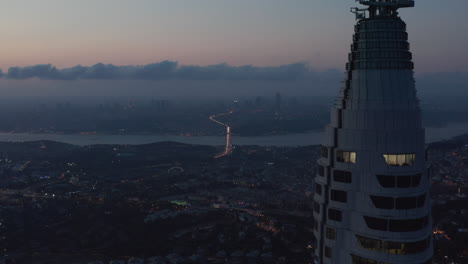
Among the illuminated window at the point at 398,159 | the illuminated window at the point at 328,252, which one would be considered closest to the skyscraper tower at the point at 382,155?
the illuminated window at the point at 398,159

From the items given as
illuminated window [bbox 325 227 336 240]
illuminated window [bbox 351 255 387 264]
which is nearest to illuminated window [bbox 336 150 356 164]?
illuminated window [bbox 325 227 336 240]

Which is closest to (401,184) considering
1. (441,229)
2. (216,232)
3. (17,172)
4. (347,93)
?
(347,93)

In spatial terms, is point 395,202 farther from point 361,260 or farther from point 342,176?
point 361,260

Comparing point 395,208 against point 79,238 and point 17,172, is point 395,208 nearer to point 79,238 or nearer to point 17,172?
point 79,238

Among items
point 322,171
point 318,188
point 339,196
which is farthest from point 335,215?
point 322,171

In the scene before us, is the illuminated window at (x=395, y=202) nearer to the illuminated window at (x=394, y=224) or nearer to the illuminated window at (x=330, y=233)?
the illuminated window at (x=394, y=224)

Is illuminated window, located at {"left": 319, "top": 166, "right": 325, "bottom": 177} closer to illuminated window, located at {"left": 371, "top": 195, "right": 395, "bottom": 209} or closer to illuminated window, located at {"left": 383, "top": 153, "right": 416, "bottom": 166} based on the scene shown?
illuminated window, located at {"left": 371, "top": 195, "right": 395, "bottom": 209}
